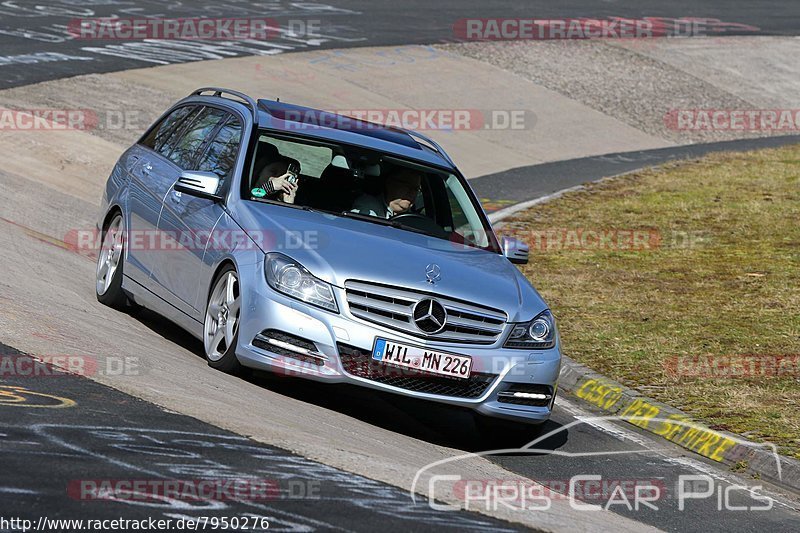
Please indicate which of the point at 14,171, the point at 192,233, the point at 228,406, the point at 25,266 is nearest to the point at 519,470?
the point at 228,406

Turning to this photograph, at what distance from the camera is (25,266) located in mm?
10430

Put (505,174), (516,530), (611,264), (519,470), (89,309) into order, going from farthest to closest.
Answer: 1. (505,174)
2. (611,264)
3. (89,309)
4. (519,470)
5. (516,530)

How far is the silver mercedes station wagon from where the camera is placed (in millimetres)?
7797

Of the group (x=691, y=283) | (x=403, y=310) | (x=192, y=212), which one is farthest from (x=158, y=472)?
(x=691, y=283)

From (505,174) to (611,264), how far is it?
539 centimetres

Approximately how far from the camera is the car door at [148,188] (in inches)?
376

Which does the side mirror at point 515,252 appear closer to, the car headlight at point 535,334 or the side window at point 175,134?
the car headlight at point 535,334

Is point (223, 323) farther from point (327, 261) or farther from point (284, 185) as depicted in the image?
point (284, 185)

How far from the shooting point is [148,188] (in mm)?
9844

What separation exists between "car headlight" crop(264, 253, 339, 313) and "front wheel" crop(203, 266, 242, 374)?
0.90 feet

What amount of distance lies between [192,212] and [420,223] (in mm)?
1539

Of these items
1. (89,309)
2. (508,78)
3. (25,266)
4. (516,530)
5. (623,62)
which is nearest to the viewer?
(516,530)

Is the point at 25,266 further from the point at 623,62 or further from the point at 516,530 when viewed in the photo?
the point at 623,62

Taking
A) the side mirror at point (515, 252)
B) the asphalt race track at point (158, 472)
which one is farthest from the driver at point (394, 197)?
the asphalt race track at point (158, 472)
